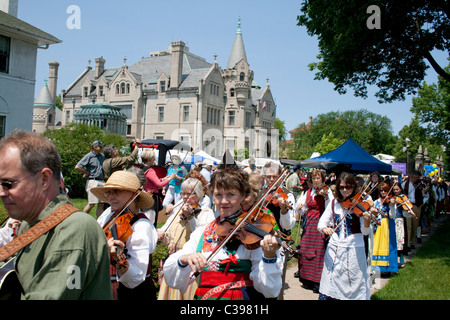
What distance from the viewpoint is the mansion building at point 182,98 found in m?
51.7

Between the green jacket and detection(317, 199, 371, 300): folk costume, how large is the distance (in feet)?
13.7

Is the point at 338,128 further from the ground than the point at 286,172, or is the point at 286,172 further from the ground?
the point at 338,128

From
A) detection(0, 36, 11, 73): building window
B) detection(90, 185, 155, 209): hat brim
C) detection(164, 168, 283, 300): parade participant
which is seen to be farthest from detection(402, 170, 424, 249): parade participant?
detection(0, 36, 11, 73): building window

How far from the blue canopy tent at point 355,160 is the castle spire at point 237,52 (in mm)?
46584

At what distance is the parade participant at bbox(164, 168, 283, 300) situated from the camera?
2654 mm

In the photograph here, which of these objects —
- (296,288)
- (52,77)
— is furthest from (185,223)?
(52,77)

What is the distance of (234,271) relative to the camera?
284cm

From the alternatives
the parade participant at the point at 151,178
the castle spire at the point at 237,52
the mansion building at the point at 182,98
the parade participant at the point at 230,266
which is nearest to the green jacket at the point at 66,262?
the parade participant at the point at 230,266

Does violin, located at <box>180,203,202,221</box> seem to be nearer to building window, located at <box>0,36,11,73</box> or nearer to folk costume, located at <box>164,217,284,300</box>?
folk costume, located at <box>164,217,284,300</box>
